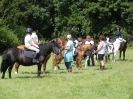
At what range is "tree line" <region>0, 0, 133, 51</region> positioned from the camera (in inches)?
2500

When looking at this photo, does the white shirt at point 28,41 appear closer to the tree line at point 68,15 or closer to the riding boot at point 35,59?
the riding boot at point 35,59

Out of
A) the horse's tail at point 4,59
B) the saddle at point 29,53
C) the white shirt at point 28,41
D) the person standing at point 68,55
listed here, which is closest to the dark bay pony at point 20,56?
the horse's tail at point 4,59

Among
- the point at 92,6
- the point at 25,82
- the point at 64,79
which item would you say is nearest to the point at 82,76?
the point at 64,79

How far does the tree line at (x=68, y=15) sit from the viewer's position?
63500mm

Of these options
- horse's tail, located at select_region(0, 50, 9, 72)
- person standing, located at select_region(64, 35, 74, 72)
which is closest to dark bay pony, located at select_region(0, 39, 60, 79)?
horse's tail, located at select_region(0, 50, 9, 72)

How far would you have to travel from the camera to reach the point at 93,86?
17.6 metres

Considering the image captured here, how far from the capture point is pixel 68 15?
228ft

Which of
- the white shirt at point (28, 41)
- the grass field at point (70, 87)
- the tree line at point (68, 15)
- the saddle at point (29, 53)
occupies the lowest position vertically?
the grass field at point (70, 87)

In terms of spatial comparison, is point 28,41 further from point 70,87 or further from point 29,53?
point 70,87

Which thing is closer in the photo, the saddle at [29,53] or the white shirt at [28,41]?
the saddle at [29,53]

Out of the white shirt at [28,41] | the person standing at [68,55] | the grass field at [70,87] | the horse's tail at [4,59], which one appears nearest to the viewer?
the grass field at [70,87]

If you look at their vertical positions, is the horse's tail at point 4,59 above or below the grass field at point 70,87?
above

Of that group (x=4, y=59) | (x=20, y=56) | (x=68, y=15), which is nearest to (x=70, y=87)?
(x=20, y=56)

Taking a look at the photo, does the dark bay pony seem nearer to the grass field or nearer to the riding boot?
the riding boot
